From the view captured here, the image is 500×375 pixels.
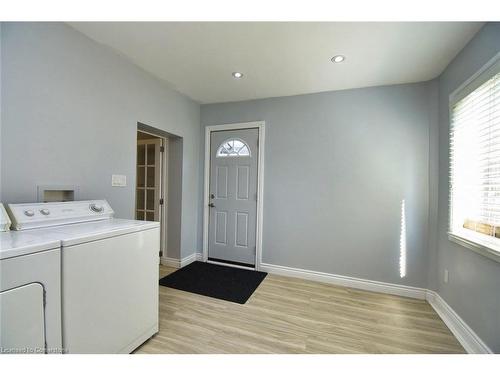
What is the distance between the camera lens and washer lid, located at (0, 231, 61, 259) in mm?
824

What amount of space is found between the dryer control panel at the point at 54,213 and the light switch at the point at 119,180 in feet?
1.11

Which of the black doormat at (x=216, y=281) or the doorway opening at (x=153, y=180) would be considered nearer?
the black doormat at (x=216, y=281)

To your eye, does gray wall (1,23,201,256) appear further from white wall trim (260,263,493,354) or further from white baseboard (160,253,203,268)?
white wall trim (260,263,493,354)

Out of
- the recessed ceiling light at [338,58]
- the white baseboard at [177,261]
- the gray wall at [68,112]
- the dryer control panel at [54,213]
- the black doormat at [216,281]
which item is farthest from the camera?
the white baseboard at [177,261]

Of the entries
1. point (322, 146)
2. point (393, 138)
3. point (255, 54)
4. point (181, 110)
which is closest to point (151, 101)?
point (181, 110)

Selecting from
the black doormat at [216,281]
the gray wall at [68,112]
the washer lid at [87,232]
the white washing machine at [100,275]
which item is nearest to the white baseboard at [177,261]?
the black doormat at [216,281]

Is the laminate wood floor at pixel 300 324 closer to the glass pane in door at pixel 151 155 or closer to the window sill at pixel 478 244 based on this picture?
the window sill at pixel 478 244

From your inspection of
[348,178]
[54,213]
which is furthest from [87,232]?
[348,178]

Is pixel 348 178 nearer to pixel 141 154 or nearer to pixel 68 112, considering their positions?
pixel 68 112

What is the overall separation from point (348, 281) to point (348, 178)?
1.27 m

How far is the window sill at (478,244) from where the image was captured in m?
1.26

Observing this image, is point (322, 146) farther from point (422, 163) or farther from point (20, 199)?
point (20, 199)

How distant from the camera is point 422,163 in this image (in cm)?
219

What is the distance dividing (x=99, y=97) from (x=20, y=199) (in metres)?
1.01
